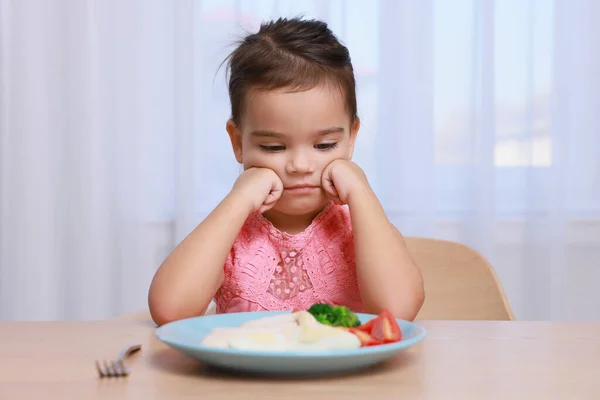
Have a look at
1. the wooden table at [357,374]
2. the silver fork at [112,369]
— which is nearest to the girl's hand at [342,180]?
the wooden table at [357,374]

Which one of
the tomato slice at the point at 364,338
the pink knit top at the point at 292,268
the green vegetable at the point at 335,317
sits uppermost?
the green vegetable at the point at 335,317

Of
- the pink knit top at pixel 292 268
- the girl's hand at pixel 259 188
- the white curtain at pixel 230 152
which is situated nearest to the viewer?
the girl's hand at pixel 259 188

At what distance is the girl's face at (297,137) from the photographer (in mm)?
1270

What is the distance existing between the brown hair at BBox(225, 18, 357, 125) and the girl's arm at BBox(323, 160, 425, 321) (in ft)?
0.50

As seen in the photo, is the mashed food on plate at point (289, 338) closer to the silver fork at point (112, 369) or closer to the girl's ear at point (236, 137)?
the silver fork at point (112, 369)

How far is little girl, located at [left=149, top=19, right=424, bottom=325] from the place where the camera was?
3.87ft

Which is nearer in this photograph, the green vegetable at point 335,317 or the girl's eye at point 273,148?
the green vegetable at point 335,317

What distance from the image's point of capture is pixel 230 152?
2609 millimetres

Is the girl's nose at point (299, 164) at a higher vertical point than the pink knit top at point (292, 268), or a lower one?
higher

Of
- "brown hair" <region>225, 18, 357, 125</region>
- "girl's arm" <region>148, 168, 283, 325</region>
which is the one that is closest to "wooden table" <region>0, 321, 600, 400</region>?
"girl's arm" <region>148, 168, 283, 325</region>

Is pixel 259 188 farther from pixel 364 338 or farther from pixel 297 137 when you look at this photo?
pixel 364 338

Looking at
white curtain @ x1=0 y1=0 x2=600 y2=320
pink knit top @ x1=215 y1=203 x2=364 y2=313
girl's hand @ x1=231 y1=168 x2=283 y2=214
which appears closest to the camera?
girl's hand @ x1=231 y1=168 x2=283 y2=214

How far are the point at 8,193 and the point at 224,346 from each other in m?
2.17

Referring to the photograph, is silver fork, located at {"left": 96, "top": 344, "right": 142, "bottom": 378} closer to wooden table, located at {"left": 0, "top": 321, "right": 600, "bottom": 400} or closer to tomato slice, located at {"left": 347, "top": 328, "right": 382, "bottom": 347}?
wooden table, located at {"left": 0, "top": 321, "right": 600, "bottom": 400}
